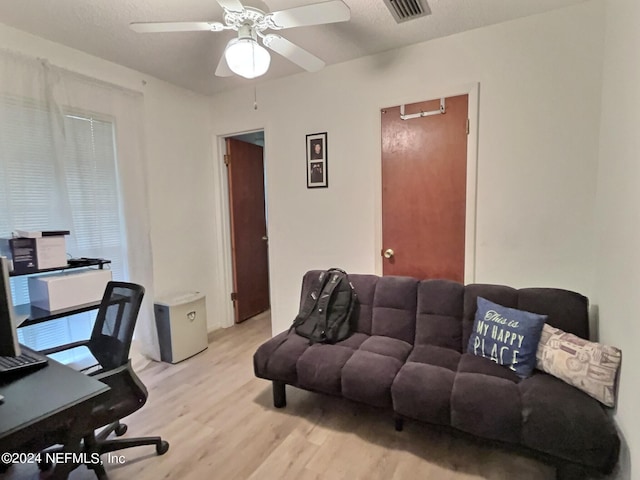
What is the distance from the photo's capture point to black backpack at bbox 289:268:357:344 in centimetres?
235

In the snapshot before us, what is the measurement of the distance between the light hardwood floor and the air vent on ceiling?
95.9 inches

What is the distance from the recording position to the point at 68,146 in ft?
7.97

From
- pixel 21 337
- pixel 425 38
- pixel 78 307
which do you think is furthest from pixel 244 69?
pixel 21 337

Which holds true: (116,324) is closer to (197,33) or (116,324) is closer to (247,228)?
(197,33)

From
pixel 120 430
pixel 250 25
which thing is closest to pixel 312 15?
pixel 250 25

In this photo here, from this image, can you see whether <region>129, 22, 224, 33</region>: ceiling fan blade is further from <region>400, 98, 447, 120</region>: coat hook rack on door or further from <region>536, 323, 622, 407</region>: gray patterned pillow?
<region>536, 323, 622, 407</region>: gray patterned pillow

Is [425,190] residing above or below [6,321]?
above

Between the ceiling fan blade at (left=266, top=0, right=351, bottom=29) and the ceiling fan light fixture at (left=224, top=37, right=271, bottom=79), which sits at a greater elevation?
the ceiling fan blade at (left=266, top=0, right=351, bottom=29)

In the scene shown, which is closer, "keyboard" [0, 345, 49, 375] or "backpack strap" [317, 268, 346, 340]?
"keyboard" [0, 345, 49, 375]

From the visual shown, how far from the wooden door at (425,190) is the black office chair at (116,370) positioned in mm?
1894

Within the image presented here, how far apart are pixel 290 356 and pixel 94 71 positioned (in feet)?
8.76

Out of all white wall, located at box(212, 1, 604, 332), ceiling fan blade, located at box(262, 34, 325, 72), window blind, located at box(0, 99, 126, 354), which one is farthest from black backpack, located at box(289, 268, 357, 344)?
window blind, located at box(0, 99, 126, 354)

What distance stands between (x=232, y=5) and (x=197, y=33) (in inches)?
37.9

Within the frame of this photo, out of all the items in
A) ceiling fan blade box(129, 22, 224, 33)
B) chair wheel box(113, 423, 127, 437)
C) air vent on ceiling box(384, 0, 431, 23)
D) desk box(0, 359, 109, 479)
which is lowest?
chair wheel box(113, 423, 127, 437)
